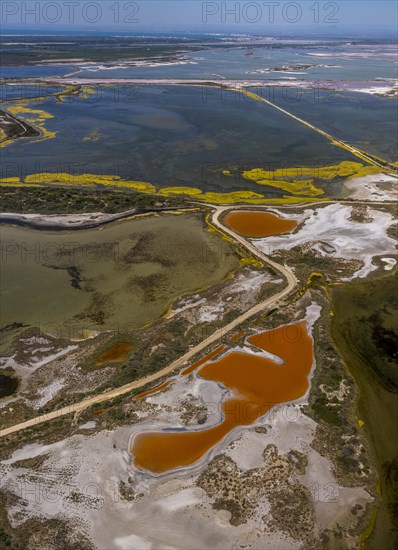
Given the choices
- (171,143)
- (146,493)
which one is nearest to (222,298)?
(146,493)

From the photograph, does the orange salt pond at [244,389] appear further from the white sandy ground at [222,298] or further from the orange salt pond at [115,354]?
the orange salt pond at [115,354]

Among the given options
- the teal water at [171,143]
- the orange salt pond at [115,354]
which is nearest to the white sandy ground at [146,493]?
the orange salt pond at [115,354]

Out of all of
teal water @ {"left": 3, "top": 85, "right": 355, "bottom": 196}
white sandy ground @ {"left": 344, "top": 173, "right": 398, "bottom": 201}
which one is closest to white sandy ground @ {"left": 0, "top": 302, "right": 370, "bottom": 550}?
white sandy ground @ {"left": 344, "top": 173, "right": 398, "bottom": 201}

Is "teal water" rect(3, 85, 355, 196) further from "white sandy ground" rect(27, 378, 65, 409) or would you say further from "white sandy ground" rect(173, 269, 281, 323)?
"white sandy ground" rect(27, 378, 65, 409)

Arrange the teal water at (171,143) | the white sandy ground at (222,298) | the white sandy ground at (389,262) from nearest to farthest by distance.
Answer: the white sandy ground at (222,298), the white sandy ground at (389,262), the teal water at (171,143)

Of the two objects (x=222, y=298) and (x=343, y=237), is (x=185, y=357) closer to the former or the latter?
(x=222, y=298)

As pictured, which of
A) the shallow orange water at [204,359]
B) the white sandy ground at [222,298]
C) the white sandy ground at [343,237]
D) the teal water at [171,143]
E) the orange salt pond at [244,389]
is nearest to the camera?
the orange salt pond at [244,389]

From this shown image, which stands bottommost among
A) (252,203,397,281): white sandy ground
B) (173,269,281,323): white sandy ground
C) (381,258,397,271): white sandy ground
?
(173,269,281,323): white sandy ground
